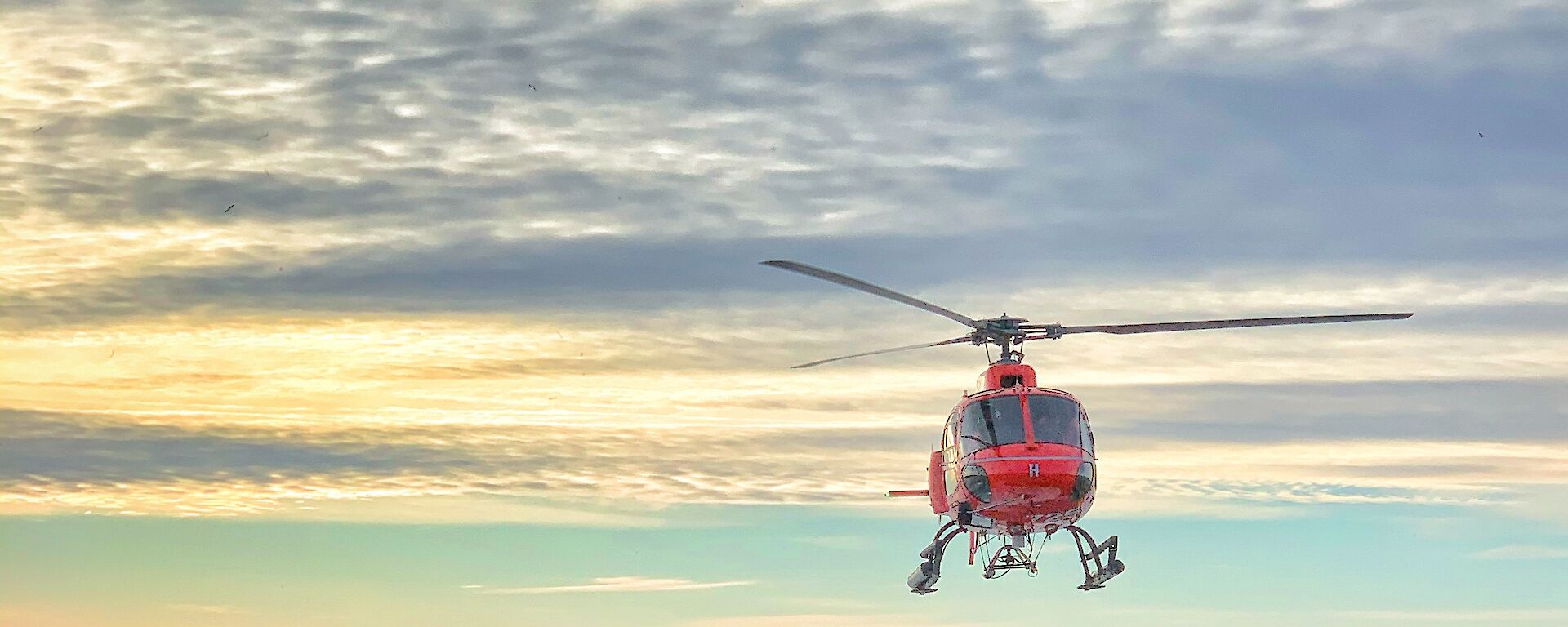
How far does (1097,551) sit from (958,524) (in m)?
4.69

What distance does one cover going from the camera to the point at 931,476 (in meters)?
57.1

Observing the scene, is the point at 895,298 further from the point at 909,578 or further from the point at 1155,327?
the point at 909,578

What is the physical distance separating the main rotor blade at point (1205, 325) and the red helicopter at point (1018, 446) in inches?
1.0

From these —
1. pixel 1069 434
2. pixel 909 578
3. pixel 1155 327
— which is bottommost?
pixel 909 578

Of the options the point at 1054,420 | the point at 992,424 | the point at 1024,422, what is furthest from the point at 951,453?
the point at 1054,420

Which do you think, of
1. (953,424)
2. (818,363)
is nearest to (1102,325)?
(953,424)

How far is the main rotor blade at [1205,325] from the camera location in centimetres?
5006

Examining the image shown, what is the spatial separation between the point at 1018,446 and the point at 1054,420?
1420 millimetres

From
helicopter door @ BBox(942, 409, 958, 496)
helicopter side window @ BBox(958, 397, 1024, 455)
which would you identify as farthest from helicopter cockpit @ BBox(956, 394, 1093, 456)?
→ helicopter door @ BBox(942, 409, 958, 496)

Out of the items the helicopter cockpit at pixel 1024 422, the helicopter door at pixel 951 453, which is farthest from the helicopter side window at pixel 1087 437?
the helicopter door at pixel 951 453

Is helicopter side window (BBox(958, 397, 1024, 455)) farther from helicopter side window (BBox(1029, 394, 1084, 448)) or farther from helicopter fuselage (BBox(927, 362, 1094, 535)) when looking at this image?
helicopter side window (BBox(1029, 394, 1084, 448))

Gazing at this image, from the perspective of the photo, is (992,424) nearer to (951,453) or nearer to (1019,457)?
(1019,457)

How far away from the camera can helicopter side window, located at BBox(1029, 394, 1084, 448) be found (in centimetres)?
5059

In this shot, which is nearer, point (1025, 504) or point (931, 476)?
point (1025, 504)
